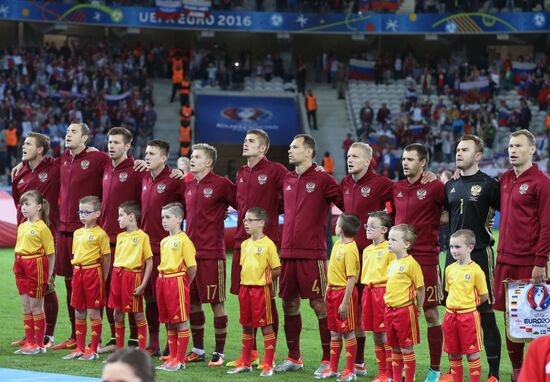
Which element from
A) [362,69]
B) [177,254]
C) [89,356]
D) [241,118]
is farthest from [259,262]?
[362,69]

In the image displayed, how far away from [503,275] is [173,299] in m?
2.96

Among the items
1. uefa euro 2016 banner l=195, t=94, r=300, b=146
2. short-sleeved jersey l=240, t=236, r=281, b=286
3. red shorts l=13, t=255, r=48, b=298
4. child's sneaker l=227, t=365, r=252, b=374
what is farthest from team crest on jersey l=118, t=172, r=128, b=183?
uefa euro 2016 banner l=195, t=94, r=300, b=146

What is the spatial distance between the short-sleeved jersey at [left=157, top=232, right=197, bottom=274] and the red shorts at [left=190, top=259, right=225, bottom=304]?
24cm

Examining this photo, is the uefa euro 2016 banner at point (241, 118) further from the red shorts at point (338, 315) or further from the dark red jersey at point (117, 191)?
the red shorts at point (338, 315)

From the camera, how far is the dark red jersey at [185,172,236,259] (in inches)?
405

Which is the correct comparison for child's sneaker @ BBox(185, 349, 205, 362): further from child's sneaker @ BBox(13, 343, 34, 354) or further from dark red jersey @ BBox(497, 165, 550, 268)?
dark red jersey @ BBox(497, 165, 550, 268)

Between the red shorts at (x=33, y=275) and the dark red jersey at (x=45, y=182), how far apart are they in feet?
1.69

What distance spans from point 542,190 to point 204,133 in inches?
1064

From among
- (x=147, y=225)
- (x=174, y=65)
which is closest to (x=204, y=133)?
(x=174, y=65)

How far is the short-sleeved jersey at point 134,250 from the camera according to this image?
1023cm

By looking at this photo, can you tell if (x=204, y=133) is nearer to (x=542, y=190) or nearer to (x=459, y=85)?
(x=459, y=85)

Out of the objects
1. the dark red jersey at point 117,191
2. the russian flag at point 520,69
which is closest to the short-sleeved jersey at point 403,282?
the dark red jersey at point 117,191

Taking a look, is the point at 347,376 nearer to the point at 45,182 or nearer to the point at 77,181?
the point at 77,181

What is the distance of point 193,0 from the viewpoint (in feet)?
129
